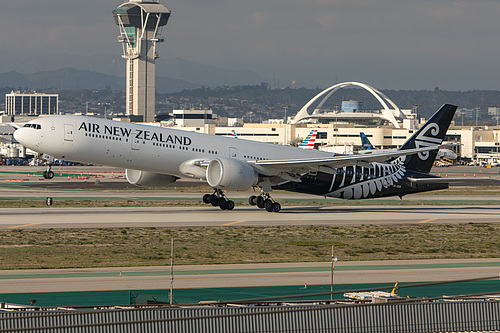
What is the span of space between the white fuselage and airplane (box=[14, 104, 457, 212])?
2.5 inches

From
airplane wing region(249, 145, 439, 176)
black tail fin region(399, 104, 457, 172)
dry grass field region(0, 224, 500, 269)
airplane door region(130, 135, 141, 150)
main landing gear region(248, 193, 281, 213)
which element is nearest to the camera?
dry grass field region(0, 224, 500, 269)

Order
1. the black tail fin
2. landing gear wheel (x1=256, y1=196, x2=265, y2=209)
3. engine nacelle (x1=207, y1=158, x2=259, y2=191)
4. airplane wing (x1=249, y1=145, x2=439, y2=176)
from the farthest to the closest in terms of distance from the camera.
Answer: the black tail fin, landing gear wheel (x1=256, y1=196, x2=265, y2=209), airplane wing (x1=249, y1=145, x2=439, y2=176), engine nacelle (x1=207, y1=158, x2=259, y2=191)

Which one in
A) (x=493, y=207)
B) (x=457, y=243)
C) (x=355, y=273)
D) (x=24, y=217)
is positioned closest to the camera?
(x=355, y=273)

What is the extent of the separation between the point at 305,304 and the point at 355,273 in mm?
8458

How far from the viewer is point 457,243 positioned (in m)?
38.1

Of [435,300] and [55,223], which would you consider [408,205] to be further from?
[435,300]

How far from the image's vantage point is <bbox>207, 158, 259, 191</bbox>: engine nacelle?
155 feet

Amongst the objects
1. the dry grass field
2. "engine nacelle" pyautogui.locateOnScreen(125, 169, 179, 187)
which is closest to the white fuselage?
"engine nacelle" pyautogui.locateOnScreen(125, 169, 179, 187)

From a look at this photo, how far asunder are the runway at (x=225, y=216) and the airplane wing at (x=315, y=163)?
3336 mm

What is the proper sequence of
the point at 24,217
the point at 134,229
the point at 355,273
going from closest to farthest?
the point at 355,273 < the point at 134,229 < the point at 24,217

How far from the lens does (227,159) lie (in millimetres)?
48375

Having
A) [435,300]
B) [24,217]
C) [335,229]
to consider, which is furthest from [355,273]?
[24,217]

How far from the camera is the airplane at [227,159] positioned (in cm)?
4541

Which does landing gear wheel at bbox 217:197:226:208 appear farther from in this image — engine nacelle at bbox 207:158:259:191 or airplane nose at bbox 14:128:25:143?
airplane nose at bbox 14:128:25:143
